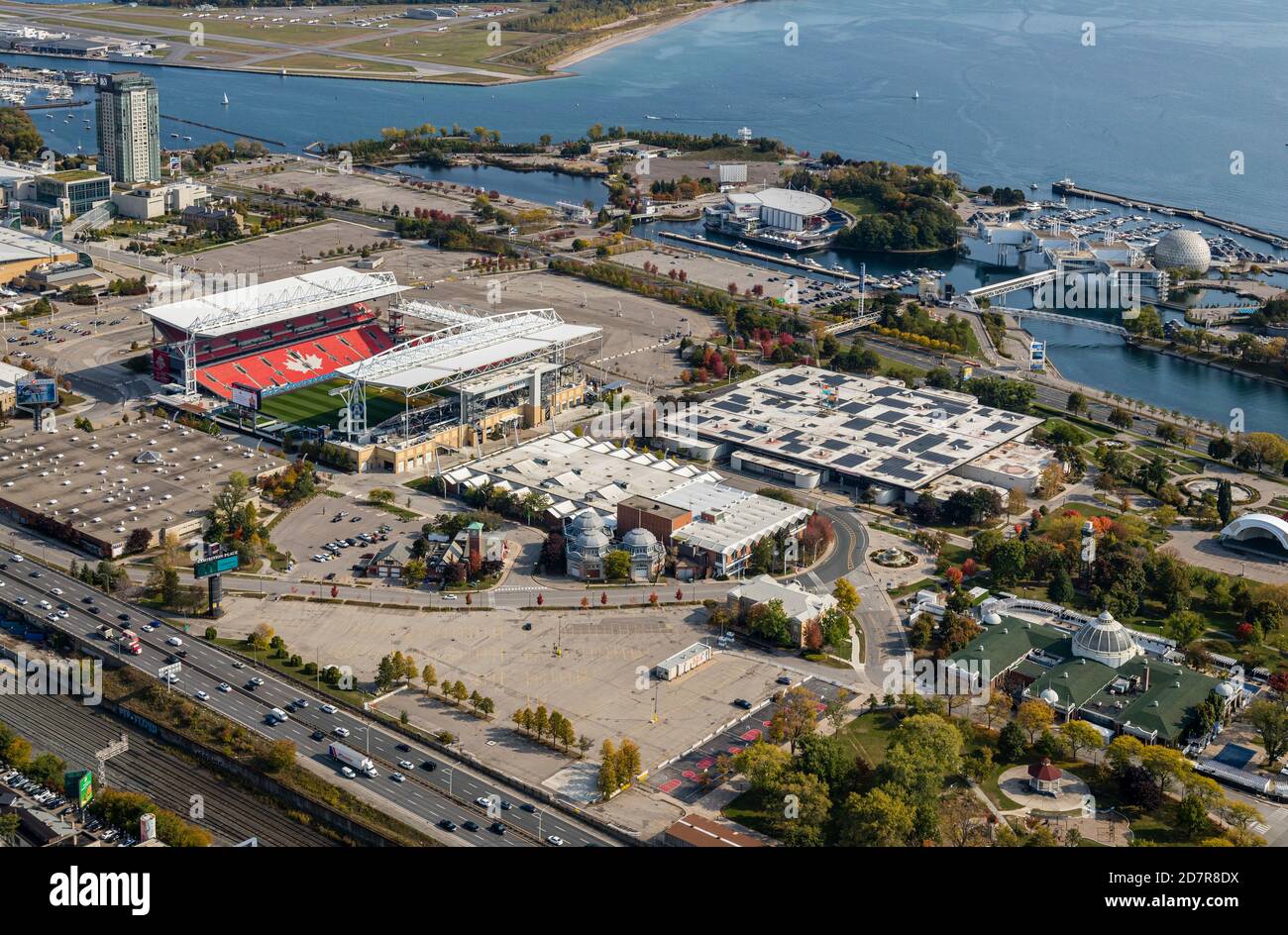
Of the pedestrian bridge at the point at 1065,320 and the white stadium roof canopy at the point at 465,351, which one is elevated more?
the white stadium roof canopy at the point at 465,351

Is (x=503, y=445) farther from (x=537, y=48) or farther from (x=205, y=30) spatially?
(x=205, y=30)

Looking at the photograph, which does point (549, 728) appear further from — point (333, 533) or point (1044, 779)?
point (333, 533)

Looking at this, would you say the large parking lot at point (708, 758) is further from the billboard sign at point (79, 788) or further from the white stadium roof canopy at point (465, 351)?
the white stadium roof canopy at point (465, 351)

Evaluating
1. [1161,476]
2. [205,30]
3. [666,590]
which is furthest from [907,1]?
[666,590]

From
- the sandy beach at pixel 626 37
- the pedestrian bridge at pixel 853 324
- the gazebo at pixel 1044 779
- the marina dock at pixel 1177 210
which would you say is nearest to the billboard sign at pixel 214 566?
the gazebo at pixel 1044 779

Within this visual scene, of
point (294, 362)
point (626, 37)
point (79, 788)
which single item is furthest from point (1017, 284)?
point (626, 37)

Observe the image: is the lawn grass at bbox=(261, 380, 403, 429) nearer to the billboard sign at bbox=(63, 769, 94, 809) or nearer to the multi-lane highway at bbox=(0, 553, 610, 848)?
the multi-lane highway at bbox=(0, 553, 610, 848)
